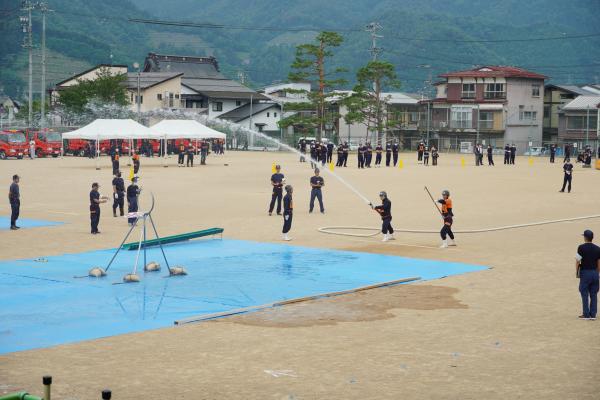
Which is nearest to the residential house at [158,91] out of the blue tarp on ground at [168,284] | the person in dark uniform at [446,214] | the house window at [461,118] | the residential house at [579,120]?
the house window at [461,118]

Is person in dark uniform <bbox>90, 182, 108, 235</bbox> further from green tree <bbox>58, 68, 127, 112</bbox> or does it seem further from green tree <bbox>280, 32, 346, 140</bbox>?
green tree <bbox>58, 68, 127, 112</bbox>

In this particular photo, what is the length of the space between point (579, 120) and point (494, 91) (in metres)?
9.60

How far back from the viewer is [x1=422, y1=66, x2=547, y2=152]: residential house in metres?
93.8

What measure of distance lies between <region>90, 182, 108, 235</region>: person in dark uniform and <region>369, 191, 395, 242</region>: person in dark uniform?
299 inches

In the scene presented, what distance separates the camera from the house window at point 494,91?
A: 94.1 metres

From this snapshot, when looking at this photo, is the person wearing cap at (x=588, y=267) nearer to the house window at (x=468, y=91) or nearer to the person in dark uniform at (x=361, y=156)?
the person in dark uniform at (x=361, y=156)

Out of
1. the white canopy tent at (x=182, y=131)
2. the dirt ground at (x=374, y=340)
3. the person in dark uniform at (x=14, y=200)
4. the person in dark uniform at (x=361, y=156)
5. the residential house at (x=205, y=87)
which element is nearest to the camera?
the dirt ground at (x=374, y=340)

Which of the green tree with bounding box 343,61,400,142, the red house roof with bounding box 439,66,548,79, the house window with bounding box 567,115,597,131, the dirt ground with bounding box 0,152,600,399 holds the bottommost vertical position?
the dirt ground with bounding box 0,152,600,399

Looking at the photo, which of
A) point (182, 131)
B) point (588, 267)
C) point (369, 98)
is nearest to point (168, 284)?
point (588, 267)

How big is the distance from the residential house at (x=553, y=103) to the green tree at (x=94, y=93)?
158 ft

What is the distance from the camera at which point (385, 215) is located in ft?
78.5

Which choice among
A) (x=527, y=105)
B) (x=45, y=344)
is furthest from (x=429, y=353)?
(x=527, y=105)

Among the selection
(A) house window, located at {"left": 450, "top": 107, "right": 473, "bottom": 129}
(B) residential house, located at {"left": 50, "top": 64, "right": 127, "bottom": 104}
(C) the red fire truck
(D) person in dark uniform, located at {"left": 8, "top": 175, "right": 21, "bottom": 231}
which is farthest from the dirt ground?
(B) residential house, located at {"left": 50, "top": 64, "right": 127, "bottom": 104}

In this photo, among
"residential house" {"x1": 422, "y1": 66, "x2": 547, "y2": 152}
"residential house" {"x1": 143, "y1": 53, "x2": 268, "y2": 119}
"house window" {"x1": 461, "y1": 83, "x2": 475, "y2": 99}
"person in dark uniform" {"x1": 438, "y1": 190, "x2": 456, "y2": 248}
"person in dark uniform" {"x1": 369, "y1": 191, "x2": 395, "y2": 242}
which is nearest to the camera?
"person in dark uniform" {"x1": 438, "y1": 190, "x2": 456, "y2": 248}
